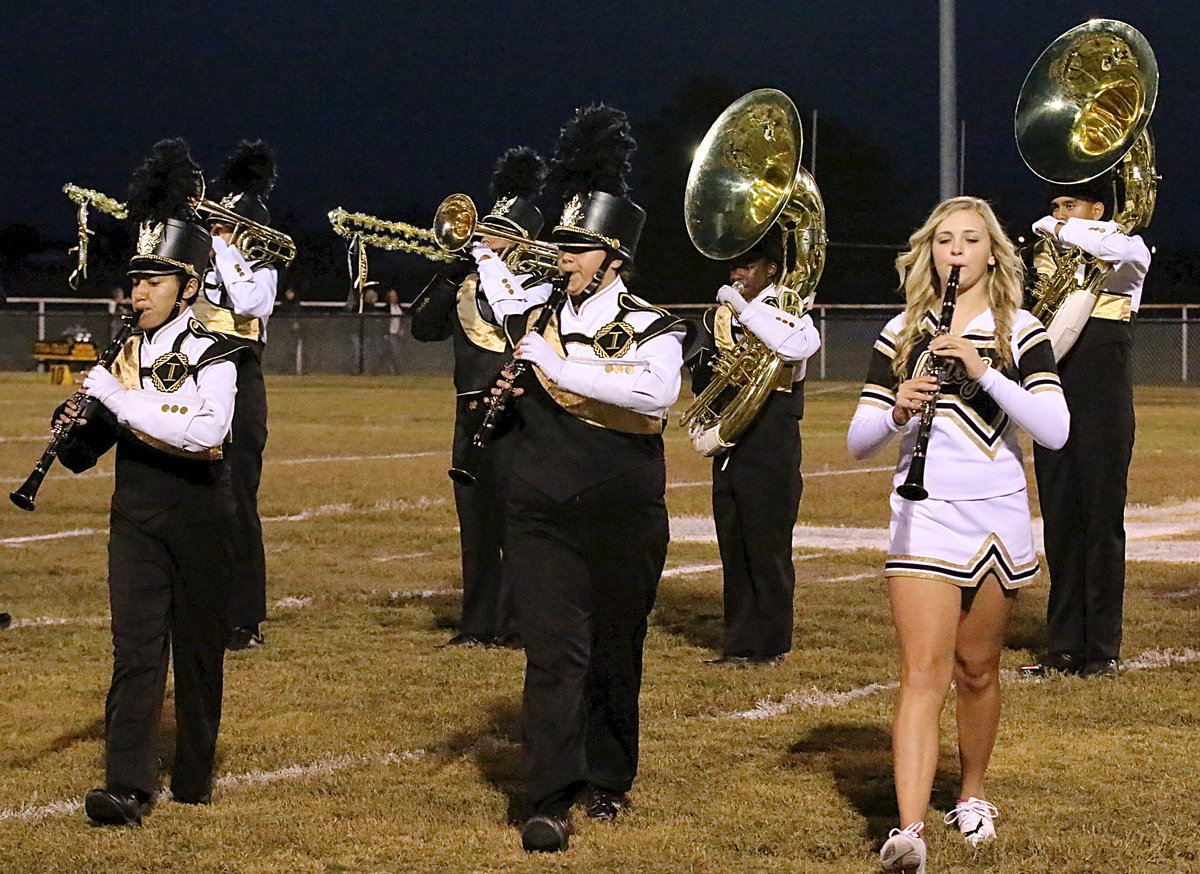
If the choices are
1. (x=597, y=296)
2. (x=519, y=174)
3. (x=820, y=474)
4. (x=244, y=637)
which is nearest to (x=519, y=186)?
(x=519, y=174)

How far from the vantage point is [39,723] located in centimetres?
753

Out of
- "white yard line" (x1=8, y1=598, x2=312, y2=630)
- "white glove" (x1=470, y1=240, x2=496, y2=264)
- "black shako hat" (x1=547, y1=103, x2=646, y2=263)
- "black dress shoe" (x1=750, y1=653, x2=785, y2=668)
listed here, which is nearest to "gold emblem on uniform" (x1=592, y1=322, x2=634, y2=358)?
"black shako hat" (x1=547, y1=103, x2=646, y2=263)

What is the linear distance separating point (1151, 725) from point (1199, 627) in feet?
7.64

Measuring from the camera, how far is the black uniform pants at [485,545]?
931 cm

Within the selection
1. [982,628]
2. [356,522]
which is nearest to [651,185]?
[356,522]

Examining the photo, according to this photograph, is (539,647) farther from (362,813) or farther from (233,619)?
(233,619)

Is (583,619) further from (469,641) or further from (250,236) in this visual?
(250,236)

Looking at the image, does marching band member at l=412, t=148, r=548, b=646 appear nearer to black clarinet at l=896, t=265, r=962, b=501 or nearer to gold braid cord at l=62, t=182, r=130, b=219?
gold braid cord at l=62, t=182, r=130, b=219

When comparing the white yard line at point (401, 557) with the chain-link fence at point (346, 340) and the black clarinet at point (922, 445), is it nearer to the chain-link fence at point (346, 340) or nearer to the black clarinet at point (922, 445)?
the black clarinet at point (922, 445)

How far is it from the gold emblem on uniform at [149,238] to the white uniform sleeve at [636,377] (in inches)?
51.0

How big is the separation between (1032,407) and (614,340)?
122 centimetres

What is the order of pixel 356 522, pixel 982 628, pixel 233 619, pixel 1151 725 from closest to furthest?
pixel 982 628, pixel 1151 725, pixel 233 619, pixel 356 522

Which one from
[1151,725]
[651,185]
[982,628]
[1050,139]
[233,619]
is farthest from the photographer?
[651,185]

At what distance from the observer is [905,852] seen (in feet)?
16.8
